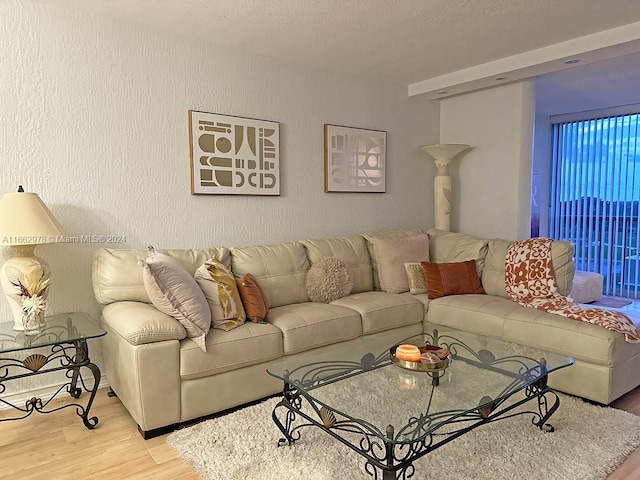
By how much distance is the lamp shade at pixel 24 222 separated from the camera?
2.47m

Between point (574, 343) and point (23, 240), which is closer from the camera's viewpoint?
point (23, 240)

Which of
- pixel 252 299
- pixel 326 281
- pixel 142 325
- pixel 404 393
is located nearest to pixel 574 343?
pixel 404 393

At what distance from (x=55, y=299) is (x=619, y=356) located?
3472mm

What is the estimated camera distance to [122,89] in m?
3.10

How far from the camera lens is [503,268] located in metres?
3.80

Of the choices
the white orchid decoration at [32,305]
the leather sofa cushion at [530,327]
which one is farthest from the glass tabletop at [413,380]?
the white orchid decoration at [32,305]

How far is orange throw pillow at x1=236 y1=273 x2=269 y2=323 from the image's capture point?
300cm

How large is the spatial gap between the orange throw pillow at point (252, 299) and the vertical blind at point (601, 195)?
508cm

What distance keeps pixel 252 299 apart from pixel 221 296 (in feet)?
0.81

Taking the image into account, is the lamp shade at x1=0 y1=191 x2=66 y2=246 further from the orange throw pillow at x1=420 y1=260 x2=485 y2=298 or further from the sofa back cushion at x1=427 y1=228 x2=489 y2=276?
the sofa back cushion at x1=427 y1=228 x2=489 y2=276

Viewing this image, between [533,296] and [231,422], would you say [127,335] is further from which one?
[533,296]

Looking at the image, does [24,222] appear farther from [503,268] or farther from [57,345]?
[503,268]

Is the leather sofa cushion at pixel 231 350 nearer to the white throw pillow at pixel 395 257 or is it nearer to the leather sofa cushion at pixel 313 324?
the leather sofa cushion at pixel 313 324

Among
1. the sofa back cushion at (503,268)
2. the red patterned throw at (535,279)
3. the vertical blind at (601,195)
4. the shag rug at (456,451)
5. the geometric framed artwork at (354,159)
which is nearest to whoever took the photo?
the shag rug at (456,451)
